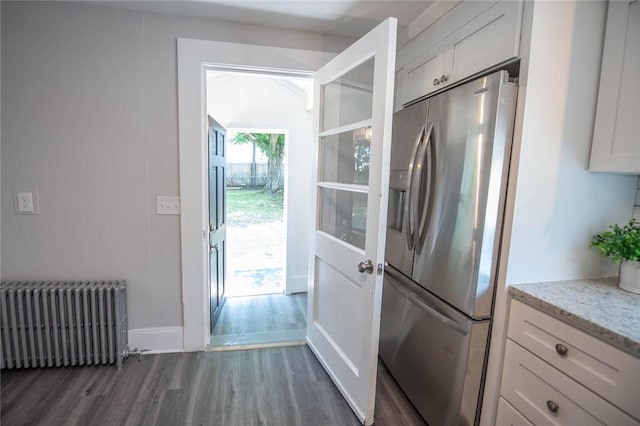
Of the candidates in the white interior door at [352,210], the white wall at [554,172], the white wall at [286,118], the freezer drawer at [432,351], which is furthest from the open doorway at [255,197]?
the white wall at [554,172]

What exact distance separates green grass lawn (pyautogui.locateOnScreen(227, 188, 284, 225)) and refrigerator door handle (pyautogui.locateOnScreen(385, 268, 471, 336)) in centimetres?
346

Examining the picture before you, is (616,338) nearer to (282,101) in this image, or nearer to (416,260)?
(416,260)

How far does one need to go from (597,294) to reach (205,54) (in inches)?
97.5

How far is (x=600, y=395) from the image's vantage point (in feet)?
3.34

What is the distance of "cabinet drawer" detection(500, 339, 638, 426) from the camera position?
102cm

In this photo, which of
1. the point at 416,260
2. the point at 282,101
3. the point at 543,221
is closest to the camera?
the point at 543,221

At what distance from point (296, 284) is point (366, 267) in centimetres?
221

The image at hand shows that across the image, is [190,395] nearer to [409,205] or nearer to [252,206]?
[409,205]

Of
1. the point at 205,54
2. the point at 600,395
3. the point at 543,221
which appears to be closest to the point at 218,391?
the point at 600,395

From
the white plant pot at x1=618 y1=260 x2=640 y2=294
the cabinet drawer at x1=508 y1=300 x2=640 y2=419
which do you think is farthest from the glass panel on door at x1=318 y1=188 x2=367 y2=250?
the white plant pot at x1=618 y1=260 x2=640 y2=294

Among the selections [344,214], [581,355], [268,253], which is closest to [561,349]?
[581,355]

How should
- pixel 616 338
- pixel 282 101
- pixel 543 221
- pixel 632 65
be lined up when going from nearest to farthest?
pixel 616 338 < pixel 632 65 < pixel 543 221 < pixel 282 101

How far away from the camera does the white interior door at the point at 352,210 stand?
1466 mm

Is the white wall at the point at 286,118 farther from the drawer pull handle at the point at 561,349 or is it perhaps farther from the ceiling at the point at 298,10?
the drawer pull handle at the point at 561,349
